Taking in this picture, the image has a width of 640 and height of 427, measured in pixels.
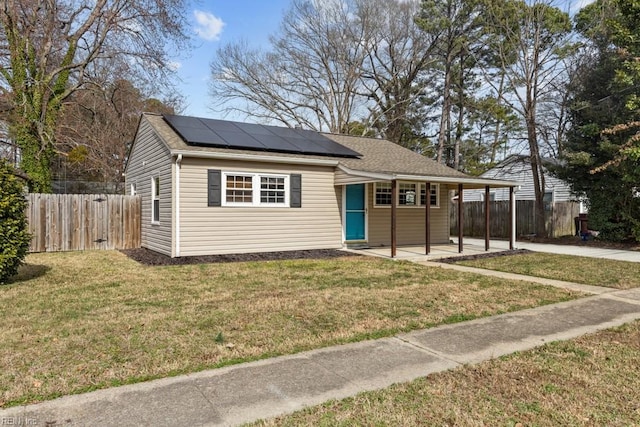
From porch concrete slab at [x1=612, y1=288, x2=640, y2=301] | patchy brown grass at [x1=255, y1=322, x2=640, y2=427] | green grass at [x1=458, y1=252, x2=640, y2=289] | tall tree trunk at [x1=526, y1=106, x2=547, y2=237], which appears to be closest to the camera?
patchy brown grass at [x1=255, y1=322, x2=640, y2=427]

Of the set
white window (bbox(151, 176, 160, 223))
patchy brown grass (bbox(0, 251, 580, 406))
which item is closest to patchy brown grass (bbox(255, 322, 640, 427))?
patchy brown grass (bbox(0, 251, 580, 406))

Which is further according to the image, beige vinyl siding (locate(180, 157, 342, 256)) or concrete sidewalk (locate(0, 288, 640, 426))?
beige vinyl siding (locate(180, 157, 342, 256))

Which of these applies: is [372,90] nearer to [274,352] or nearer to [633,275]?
[633,275]

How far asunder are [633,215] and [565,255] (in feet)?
15.8

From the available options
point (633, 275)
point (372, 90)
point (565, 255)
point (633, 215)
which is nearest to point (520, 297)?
point (633, 275)

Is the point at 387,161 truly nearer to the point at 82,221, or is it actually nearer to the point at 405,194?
Result: the point at 405,194

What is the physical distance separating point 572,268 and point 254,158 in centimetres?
798

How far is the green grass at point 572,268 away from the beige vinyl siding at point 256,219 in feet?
14.1

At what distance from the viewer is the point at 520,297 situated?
623cm

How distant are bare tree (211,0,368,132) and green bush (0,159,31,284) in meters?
21.2

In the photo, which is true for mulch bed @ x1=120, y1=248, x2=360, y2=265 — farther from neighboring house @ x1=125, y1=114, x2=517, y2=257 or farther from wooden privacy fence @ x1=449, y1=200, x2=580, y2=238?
wooden privacy fence @ x1=449, y1=200, x2=580, y2=238

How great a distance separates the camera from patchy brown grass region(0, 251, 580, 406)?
354 centimetres

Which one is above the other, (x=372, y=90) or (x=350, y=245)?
(x=372, y=90)

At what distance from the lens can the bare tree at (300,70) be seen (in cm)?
2620
